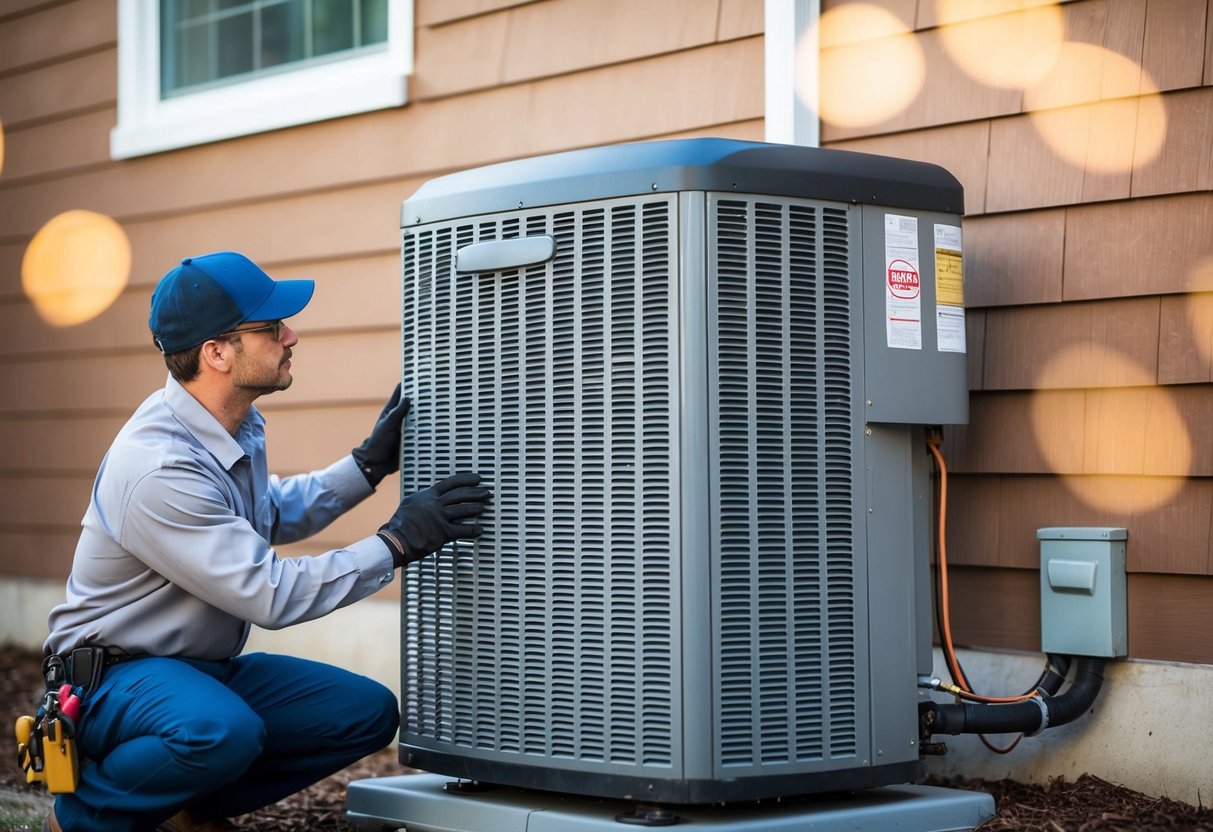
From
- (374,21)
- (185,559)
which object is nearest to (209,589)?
(185,559)

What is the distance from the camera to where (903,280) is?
2.62m

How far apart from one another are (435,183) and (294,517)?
893 millimetres

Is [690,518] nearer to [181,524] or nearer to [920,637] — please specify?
[920,637]

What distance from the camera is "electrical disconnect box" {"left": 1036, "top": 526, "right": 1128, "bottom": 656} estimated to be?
282 centimetres

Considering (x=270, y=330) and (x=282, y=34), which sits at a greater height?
(x=282, y=34)

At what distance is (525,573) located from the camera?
8.48 ft

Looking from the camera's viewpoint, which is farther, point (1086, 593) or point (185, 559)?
point (1086, 593)

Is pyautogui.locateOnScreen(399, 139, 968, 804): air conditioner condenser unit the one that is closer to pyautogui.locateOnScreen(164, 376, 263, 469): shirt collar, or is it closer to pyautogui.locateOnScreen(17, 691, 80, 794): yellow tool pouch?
pyautogui.locateOnScreen(164, 376, 263, 469): shirt collar

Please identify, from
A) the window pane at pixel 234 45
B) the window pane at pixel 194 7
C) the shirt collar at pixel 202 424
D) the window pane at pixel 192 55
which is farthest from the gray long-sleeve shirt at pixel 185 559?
the window pane at pixel 194 7

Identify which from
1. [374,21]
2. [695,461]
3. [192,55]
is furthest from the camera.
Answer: [192,55]

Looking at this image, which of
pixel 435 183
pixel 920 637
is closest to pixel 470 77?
pixel 435 183

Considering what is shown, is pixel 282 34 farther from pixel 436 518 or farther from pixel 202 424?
pixel 436 518

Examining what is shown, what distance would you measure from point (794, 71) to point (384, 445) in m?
1.36

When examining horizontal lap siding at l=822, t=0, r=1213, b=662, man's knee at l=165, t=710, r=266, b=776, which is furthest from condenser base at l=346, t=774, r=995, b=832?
horizontal lap siding at l=822, t=0, r=1213, b=662
